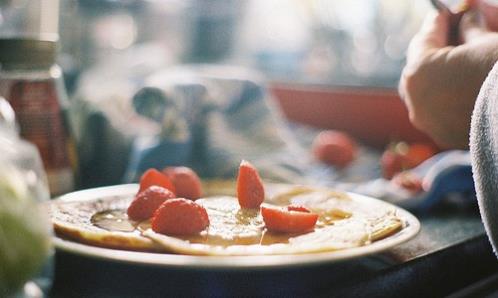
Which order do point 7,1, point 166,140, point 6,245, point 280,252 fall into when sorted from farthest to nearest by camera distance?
point 7,1
point 166,140
point 280,252
point 6,245

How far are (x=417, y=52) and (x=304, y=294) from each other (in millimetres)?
378

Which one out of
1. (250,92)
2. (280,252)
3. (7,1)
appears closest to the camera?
(280,252)

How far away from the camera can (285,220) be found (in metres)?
0.76

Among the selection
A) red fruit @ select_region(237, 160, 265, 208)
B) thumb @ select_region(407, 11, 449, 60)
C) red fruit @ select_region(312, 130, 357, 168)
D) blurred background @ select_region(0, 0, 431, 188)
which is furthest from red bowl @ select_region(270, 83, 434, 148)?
red fruit @ select_region(237, 160, 265, 208)

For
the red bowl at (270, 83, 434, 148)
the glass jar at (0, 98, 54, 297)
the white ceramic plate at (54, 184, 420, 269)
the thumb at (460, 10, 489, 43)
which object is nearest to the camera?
the glass jar at (0, 98, 54, 297)

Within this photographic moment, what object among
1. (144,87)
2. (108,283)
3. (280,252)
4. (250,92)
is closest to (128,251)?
(108,283)

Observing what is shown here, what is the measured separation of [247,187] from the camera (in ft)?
2.85

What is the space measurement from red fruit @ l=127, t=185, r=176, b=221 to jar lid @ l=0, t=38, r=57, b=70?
0.38 m

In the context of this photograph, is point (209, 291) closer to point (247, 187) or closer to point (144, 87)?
point (247, 187)

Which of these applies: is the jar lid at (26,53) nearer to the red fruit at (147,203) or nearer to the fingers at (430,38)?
the red fruit at (147,203)

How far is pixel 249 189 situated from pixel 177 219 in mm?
163

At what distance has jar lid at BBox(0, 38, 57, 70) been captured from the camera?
1041mm

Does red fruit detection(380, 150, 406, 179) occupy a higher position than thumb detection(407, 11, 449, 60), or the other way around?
thumb detection(407, 11, 449, 60)

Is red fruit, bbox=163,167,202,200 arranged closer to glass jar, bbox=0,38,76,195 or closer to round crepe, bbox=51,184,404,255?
round crepe, bbox=51,184,404,255
